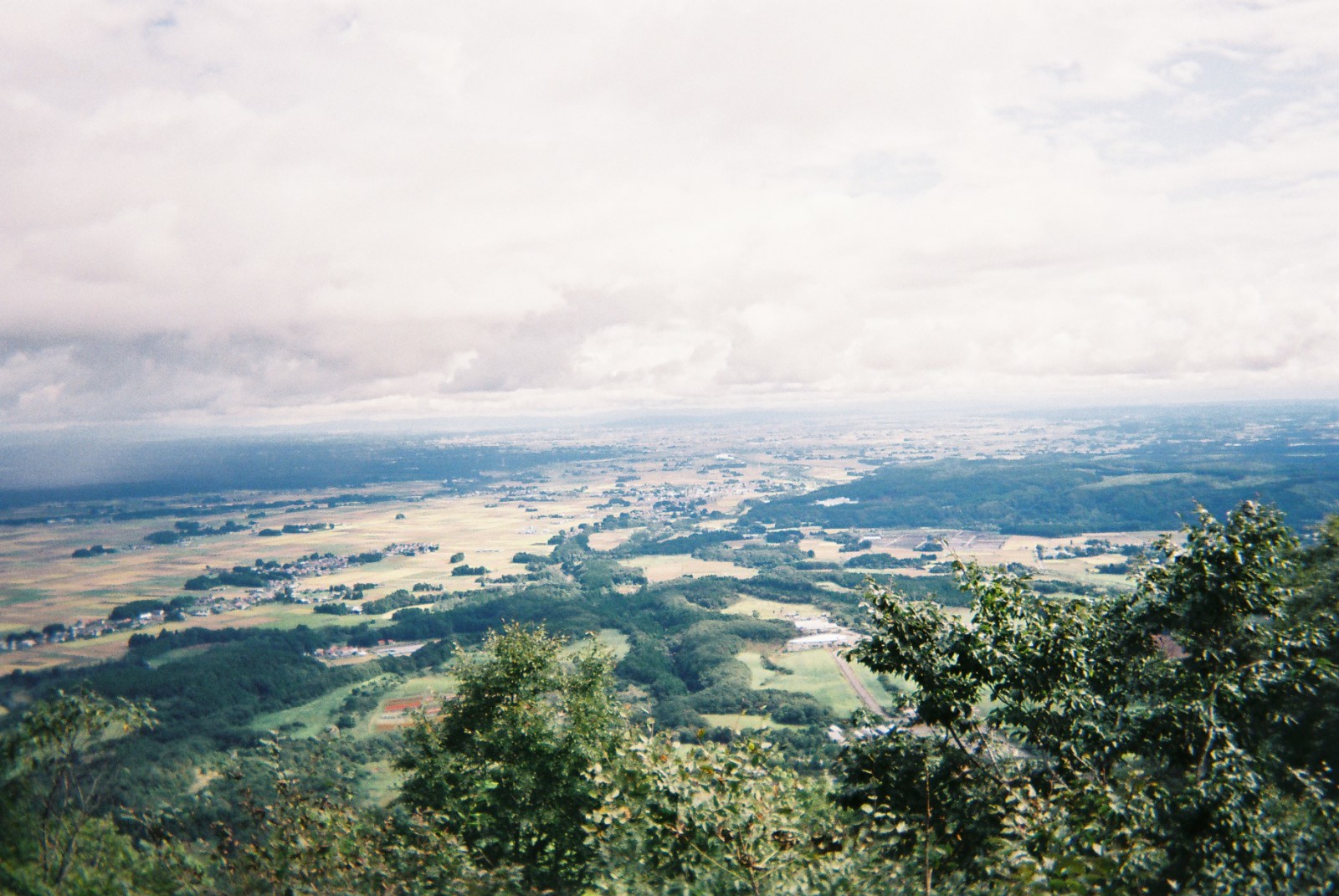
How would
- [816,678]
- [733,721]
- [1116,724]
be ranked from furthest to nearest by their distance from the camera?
[816,678] < [733,721] < [1116,724]

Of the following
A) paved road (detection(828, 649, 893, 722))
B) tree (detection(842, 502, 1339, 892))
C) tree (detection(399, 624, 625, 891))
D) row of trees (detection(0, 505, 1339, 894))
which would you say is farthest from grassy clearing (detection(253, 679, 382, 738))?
tree (detection(842, 502, 1339, 892))

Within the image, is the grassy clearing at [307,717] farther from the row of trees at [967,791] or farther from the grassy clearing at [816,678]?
the row of trees at [967,791]

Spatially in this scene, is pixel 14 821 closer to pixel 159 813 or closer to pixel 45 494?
pixel 159 813

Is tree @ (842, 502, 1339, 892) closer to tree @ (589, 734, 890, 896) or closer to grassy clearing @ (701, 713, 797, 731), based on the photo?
tree @ (589, 734, 890, 896)

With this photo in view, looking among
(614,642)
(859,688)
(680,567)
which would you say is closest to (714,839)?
(859,688)

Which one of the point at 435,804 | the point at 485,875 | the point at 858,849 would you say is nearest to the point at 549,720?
the point at 435,804

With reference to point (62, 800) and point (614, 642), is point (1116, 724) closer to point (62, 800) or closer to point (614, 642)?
point (62, 800)

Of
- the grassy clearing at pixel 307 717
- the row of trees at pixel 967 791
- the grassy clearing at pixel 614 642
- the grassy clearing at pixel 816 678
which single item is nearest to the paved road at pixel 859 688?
the grassy clearing at pixel 816 678
